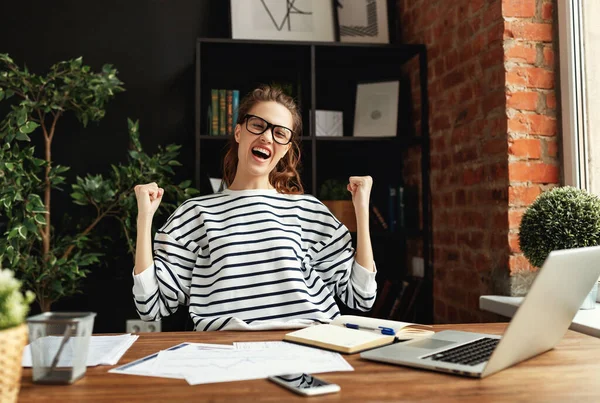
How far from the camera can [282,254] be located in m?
1.74

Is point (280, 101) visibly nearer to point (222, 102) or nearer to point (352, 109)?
point (222, 102)

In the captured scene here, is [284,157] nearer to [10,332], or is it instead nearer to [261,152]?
[261,152]

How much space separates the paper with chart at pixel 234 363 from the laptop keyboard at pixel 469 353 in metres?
0.18

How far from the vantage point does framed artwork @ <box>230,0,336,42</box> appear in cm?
288

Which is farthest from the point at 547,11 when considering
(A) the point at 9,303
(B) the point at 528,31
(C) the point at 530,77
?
(A) the point at 9,303

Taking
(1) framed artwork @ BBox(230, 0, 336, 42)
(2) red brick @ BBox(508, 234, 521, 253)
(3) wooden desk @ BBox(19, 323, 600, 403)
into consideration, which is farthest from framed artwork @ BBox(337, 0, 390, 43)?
(3) wooden desk @ BBox(19, 323, 600, 403)

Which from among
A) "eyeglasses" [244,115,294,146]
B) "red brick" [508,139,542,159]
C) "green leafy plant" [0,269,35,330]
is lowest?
"green leafy plant" [0,269,35,330]

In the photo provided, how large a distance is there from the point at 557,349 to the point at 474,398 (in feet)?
1.33

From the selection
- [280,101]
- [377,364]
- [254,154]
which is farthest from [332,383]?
[280,101]

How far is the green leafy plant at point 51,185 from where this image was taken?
237 cm

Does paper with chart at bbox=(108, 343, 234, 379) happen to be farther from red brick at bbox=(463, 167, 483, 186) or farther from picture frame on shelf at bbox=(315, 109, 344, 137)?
picture frame on shelf at bbox=(315, 109, 344, 137)

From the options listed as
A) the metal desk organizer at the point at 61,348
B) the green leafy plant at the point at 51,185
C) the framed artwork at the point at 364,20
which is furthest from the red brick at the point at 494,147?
the metal desk organizer at the point at 61,348

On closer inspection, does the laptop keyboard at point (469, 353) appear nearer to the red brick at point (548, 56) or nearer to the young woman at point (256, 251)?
the young woman at point (256, 251)

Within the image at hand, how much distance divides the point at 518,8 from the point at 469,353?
159 cm
